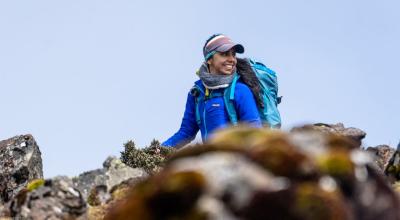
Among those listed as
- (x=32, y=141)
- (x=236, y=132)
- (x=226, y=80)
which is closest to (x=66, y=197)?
(x=236, y=132)

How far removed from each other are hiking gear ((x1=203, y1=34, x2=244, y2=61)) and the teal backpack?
761 millimetres

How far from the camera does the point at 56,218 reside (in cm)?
1594

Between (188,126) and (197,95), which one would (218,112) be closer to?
(197,95)

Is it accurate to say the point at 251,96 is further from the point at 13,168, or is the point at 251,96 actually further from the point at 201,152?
the point at 201,152

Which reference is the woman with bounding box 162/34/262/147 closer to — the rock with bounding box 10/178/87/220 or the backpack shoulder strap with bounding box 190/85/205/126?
the backpack shoulder strap with bounding box 190/85/205/126

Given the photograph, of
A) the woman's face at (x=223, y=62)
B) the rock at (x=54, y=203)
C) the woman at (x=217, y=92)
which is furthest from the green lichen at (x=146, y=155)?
the rock at (x=54, y=203)

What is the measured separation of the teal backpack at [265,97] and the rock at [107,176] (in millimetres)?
5130

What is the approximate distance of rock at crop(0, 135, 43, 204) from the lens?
25891 millimetres

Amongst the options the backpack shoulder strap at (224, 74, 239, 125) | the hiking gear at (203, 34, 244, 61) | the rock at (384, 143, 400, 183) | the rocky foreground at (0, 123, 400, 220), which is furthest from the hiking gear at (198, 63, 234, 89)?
the rocky foreground at (0, 123, 400, 220)

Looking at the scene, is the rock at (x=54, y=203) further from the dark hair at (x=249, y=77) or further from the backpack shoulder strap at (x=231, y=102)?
the dark hair at (x=249, y=77)

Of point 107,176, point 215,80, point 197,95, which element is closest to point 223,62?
point 215,80

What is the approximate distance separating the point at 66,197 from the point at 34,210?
0.58 m

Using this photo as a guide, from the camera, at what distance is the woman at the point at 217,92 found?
24578 mm

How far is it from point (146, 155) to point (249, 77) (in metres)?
4.43
